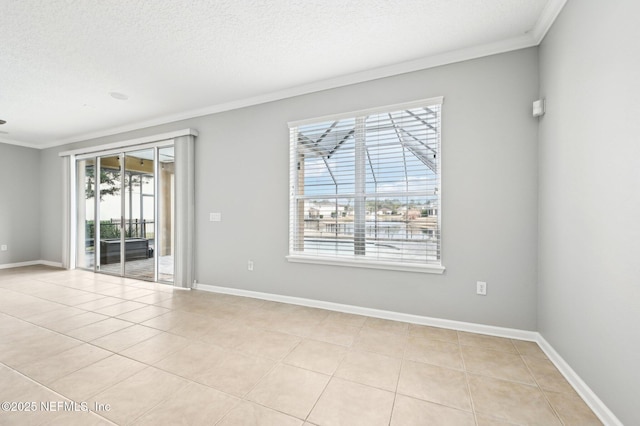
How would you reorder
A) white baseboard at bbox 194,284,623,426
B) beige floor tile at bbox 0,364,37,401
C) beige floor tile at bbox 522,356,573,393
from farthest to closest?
1. beige floor tile at bbox 522,356,573,393
2. beige floor tile at bbox 0,364,37,401
3. white baseboard at bbox 194,284,623,426

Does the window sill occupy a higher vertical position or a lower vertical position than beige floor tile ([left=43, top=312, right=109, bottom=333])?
higher

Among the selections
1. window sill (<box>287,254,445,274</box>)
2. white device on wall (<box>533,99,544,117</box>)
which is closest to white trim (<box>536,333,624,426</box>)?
window sill (<box>287,254,445,274</box>)

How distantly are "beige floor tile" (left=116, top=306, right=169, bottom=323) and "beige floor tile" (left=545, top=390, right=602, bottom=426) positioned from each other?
3.65 metres

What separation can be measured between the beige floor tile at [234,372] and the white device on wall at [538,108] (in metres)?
3.07


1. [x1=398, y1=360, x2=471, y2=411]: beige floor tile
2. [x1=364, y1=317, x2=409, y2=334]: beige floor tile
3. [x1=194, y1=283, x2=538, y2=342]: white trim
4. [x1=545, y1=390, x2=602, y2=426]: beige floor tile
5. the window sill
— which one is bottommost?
[x1=398, y1=360, x2=471, y2=411]: beige floor tile

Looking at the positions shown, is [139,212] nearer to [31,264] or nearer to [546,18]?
[31,264]

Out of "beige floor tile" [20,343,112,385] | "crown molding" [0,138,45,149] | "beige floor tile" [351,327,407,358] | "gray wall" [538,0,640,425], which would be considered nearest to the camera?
"gray wall" [538,0,640,425]

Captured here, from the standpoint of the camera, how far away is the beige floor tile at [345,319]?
295 cm

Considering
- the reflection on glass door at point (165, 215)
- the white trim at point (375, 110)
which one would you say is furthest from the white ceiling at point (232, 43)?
the reflection on glass door at point (165, 215)

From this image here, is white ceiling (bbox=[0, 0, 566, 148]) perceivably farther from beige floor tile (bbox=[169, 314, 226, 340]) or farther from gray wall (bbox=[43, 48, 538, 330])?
beige floor tile (bbox=[169, 314, 226, 340])

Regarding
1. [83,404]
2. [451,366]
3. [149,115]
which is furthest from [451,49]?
[149,115]

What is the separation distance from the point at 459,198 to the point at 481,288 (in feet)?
2.97

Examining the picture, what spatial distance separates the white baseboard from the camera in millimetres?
1651

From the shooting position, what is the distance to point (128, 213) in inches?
201
